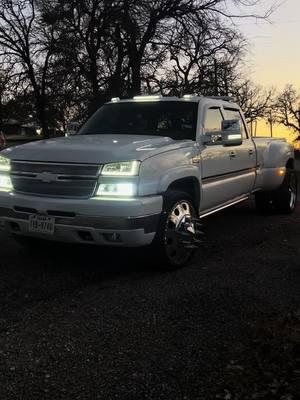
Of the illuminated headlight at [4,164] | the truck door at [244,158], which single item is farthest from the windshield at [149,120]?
the illuminated headlight at [4,164]

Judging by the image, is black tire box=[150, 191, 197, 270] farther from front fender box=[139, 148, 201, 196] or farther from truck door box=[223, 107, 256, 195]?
truck door box=[223, 107, 256, 195]

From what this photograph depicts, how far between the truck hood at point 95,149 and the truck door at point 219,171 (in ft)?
1.88

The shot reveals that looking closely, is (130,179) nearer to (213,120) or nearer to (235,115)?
(213,120)

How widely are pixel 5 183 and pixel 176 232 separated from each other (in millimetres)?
1823

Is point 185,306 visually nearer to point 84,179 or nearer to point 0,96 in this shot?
point 84,179

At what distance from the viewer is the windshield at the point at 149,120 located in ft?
20.7

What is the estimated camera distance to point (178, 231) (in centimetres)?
541

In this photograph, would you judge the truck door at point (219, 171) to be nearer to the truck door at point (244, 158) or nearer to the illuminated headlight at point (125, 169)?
the truck door at point (244, 158)

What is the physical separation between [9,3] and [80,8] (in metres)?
3.73

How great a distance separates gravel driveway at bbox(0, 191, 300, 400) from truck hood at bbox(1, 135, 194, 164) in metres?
1.17

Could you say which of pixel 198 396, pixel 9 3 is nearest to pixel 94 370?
pixel 198 396

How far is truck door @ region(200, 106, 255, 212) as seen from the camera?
243 inches

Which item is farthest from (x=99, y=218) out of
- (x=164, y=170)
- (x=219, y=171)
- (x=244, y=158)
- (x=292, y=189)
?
(x=292, y=189)

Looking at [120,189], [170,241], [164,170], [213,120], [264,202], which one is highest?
[213,120]
